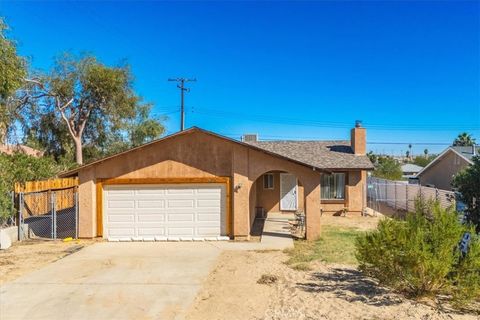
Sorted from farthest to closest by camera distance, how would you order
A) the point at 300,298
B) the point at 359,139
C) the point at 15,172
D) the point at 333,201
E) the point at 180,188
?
the point at 359,139 → the point at 333,201 → the point at 15,172 → the point at 180,188 → the point at 300,298

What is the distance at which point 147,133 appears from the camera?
41.0 m

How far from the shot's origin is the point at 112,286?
934cm

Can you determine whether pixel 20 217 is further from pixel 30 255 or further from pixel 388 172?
pixel 388 172

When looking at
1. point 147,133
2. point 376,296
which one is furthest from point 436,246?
point 147,133

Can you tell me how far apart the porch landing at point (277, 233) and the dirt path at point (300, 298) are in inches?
135

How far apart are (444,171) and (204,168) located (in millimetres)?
26261

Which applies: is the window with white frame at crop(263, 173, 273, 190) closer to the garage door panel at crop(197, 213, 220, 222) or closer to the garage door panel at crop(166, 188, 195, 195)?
the garage door panel at crop(197, 213, 220, 222)

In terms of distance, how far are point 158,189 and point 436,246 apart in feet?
34.4

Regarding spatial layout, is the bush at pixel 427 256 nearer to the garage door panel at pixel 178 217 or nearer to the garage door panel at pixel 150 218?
the garage door panel at pixel 178 217

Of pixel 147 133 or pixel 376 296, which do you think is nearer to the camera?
pixel 376 296

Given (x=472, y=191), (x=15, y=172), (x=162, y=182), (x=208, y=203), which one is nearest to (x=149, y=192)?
(x=162, y=182)

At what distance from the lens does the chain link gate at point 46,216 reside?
15.7 metres

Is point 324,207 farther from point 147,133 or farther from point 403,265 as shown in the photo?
point 147,133

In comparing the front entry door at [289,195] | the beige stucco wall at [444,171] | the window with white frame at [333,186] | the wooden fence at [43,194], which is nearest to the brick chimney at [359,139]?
the window with white frame at [333,186]
